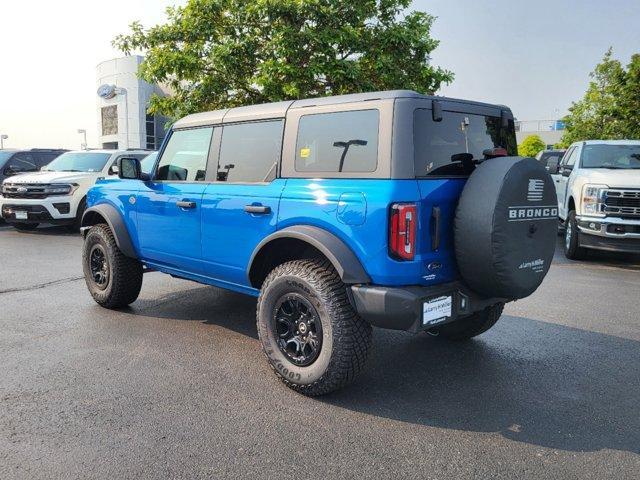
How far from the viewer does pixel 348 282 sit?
3283 millimetres

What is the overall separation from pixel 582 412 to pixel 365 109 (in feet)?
7.73

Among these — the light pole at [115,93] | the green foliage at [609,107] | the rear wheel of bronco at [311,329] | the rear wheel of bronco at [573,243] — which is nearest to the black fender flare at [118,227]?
the rear wheel of bronco at [311,329]

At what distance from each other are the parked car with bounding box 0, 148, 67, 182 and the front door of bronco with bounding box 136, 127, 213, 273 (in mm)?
10211

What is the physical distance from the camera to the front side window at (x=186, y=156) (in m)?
4.60

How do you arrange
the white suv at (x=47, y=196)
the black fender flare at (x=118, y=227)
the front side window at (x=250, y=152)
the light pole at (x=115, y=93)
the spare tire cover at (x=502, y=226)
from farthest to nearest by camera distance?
the light pole at (x=115, y=93), the white suv at (x=47, y=196), the black fender flare at (x=118, y=227), the front side window at (x=250, y=152), the spare tire cover at (x=502, y=226)

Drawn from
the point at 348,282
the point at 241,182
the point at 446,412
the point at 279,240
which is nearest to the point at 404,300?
the point at 348,282

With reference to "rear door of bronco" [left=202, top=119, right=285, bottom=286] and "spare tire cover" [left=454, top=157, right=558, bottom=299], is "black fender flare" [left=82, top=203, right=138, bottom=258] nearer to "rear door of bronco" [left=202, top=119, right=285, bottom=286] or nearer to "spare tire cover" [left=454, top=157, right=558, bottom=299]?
"rear door of bronco" [left=202, top=119, right=285, bottom=286]

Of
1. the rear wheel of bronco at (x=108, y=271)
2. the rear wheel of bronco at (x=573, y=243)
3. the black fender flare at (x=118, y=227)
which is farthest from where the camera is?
the rear wheel of bronco at (x=573, y=243)

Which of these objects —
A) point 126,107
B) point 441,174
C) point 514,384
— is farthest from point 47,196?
point 126,107

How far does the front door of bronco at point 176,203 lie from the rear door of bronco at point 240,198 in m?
0.16

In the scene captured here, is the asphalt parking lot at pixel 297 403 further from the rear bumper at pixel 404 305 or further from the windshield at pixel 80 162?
the windshield at pixel 80 162

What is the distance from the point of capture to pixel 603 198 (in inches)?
322

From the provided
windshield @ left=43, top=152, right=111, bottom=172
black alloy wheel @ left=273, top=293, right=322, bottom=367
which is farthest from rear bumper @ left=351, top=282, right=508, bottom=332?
windshield @ left=43, top=152, right=111, bottom=172

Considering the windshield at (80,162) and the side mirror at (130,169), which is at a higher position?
the windshield at (80,162)
